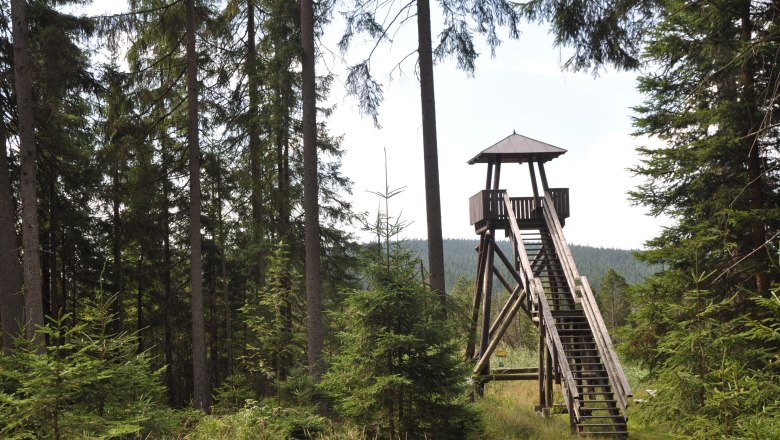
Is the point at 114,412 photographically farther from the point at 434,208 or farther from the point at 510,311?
the point at 510,311

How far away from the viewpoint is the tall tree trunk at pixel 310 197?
1160cm

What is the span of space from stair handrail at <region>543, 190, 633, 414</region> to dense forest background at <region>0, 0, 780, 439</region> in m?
0.42

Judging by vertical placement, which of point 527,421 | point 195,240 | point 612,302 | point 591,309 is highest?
point 195,240


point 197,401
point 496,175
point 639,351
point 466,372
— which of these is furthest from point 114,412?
point 496,175

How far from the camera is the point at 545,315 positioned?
1305 cm

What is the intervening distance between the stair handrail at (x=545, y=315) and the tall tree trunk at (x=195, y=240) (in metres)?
7.64

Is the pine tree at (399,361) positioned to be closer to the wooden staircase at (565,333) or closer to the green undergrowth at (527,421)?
the green undergrowth at (527,421)

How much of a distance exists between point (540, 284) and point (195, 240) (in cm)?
798

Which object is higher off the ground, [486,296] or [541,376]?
[486,296]

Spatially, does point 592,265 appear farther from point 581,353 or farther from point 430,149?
point 430,149

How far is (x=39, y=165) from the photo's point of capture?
14.1 metres

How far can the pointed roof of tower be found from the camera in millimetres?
16312

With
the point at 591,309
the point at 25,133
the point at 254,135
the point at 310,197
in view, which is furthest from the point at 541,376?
the point at 25,133

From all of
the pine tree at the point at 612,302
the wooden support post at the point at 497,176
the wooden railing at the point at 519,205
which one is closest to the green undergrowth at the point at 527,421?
the wooden railing at the point at 519,205
